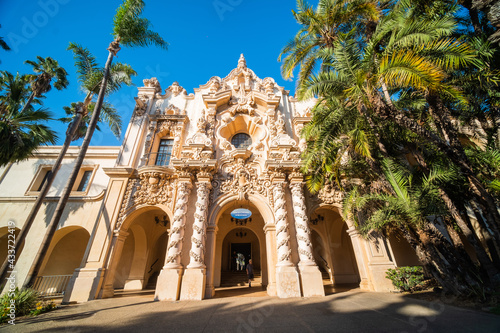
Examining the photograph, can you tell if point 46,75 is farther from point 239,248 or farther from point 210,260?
point 239,248

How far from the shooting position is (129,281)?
41.2ft

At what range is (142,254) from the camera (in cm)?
1312

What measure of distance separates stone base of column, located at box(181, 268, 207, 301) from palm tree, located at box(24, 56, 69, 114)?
13.5 m

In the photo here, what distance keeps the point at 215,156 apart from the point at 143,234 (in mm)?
7449

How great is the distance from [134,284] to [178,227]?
23.2 ft

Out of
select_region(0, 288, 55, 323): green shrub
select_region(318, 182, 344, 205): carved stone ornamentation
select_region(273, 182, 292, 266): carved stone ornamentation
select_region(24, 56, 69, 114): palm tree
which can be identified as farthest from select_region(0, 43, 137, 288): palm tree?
select_region(318, 182, 344, 205): carved stone ornamentation

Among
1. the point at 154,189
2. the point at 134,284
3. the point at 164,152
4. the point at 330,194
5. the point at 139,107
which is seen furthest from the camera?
the point at 139,107

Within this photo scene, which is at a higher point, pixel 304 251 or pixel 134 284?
pixel 304 251

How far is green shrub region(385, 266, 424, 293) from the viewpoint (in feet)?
25.7

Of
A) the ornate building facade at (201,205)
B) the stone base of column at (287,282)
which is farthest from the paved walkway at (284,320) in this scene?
the ornate building facade at (201,205)

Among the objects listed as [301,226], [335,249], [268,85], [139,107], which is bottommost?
[335,249]

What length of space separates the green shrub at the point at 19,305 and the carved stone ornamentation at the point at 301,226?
942cm

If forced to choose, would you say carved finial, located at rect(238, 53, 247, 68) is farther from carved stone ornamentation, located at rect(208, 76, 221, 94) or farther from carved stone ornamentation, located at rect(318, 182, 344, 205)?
carved stone ornamentation, located at rect(318, 182, 344, 205)

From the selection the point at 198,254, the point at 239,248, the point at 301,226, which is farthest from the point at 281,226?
the point at 239,248
